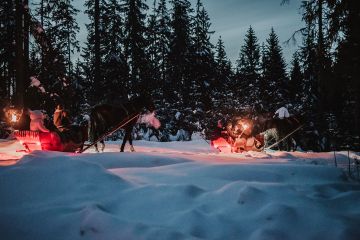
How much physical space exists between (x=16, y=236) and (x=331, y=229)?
3417 mm

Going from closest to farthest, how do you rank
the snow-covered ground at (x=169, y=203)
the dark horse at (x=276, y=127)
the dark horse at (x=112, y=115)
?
the snow-covered ground at (x=169, y=203) → the dark horse at (x=112, y=115) → the dark horse at (x=276, y=127)

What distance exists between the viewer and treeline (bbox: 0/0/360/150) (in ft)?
40.4

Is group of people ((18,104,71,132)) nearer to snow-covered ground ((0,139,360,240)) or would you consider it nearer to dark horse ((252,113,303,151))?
snow-covered ground ((0,139,360,240))

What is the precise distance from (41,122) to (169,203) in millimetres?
6719

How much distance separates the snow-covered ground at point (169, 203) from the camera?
3.45 m

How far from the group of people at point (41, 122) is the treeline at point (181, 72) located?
509cm

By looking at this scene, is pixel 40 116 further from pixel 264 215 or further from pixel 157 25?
pixel 157 25

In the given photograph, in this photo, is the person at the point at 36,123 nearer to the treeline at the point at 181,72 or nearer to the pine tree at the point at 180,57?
the treeline at the point at 181,72

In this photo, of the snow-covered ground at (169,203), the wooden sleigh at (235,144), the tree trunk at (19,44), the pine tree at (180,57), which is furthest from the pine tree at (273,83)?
the snow-covered ground at (169,203)

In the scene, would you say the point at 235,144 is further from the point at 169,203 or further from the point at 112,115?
the point at 169,203

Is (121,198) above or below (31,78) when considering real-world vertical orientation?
below

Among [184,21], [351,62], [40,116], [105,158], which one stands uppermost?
[184,21]

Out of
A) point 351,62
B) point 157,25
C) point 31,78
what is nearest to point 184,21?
point 157,25

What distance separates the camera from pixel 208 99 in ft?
99.8
